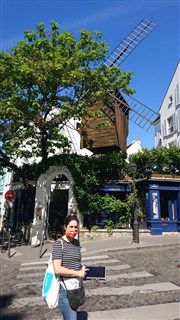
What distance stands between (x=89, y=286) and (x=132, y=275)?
1475 millimetres

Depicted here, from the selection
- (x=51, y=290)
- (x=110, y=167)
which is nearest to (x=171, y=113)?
(x=110, y=167)

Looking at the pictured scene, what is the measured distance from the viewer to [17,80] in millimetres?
13766

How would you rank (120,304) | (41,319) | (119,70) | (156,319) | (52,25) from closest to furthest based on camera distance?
(156,319), (41,319), (120,304), (52,25), (119,70)

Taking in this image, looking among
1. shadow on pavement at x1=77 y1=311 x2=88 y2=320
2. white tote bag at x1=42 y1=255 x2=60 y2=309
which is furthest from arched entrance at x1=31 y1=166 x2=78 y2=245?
white tote bag at x1=42 y1=255 x2=60 y2=309

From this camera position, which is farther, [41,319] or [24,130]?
[24,130]

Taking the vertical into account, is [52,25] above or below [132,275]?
above

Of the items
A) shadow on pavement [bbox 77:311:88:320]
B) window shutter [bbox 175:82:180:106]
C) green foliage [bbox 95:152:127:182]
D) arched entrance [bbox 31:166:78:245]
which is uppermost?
window shutter [bbox 175:82:180:106]

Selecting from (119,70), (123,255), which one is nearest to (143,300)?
(123,255)

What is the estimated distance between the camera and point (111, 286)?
22.3 feet

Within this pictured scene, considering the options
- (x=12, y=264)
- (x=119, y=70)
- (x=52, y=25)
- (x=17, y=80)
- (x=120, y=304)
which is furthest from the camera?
(x=119, y=70)

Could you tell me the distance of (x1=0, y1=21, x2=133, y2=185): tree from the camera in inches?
538

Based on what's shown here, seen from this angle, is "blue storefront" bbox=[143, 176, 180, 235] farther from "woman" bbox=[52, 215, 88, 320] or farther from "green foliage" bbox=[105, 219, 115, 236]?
"woman" bbox=[52, 215, 88, 320]

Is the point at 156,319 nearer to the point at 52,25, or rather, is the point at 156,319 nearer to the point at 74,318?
the point at 74,318

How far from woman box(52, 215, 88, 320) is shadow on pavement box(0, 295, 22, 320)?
241 centimetres
